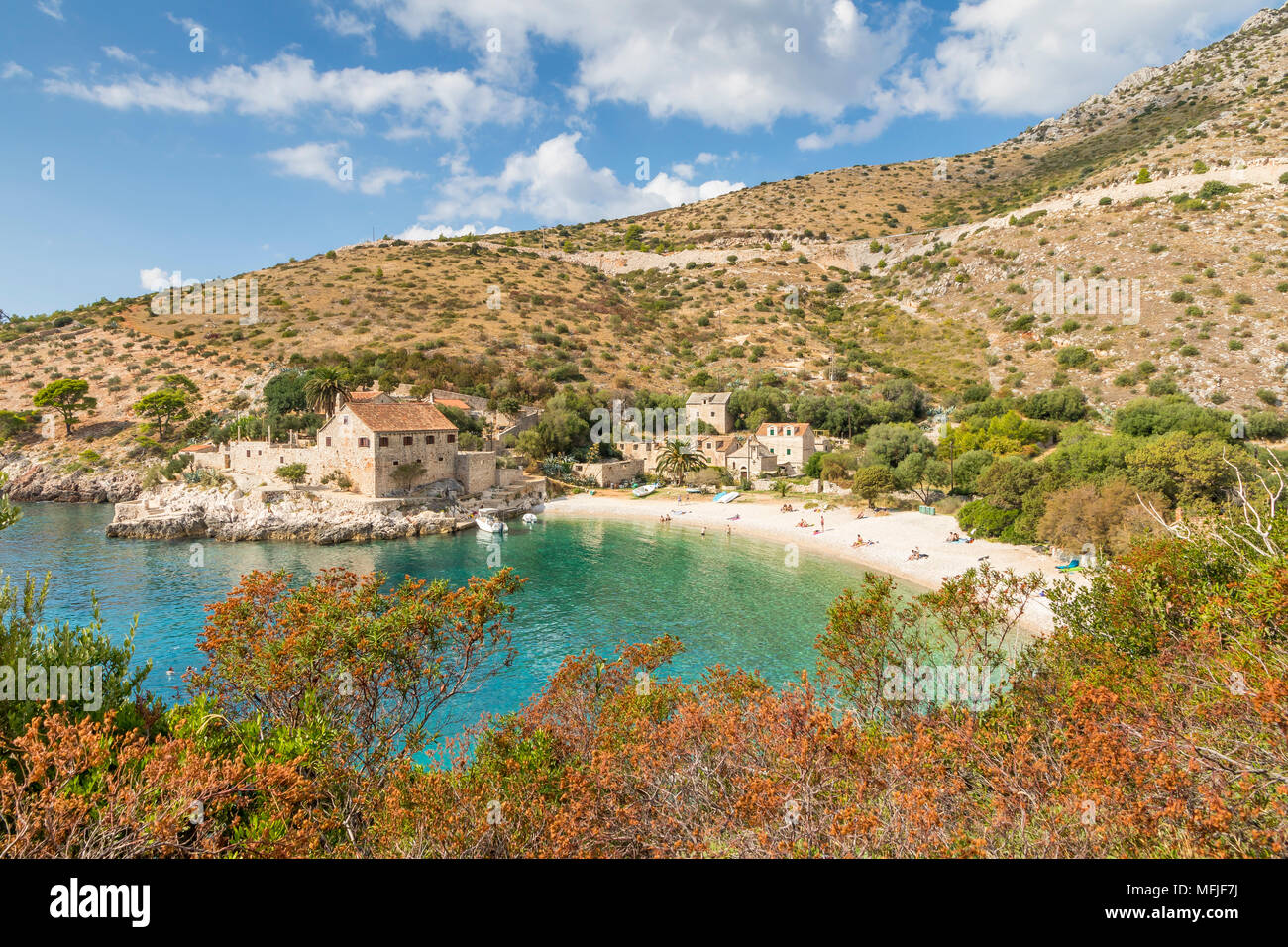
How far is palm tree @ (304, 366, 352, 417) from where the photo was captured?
139ft

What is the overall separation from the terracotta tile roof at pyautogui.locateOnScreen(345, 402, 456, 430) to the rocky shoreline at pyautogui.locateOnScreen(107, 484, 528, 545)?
4.79 metres

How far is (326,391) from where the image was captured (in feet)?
139

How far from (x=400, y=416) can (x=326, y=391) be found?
9567mm

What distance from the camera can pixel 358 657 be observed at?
336 inches

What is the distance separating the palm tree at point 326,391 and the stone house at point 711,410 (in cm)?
2903

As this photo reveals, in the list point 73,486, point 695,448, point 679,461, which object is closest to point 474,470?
point 679,461

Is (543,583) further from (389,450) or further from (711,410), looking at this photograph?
(711,410)

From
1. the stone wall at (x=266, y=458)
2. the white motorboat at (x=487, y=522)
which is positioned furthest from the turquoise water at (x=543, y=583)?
the stone wall at (x=266, y=458)

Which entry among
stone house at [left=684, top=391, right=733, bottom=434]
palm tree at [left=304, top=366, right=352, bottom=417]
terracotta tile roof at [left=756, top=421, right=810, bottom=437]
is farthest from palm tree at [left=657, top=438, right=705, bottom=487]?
palm tree at [left=304, top=366, right=352, bottom=417]

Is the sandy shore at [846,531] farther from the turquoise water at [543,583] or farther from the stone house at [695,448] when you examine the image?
the stone house at [695,448]

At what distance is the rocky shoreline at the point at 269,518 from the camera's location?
107ft

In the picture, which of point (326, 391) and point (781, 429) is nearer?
point (326, 391)

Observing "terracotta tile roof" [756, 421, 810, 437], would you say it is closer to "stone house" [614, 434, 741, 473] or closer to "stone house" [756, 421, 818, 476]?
"stone house" [756, 421, 818, 476]
